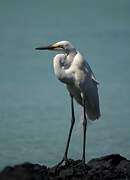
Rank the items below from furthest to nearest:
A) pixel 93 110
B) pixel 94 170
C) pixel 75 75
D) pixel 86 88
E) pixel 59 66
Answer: pixel 93 110
pixel 86 88
pixel 75 75
pixel 59 66
pixel 94 170

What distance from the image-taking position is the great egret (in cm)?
1382

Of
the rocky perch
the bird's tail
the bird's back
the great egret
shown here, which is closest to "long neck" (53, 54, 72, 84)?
the great egret

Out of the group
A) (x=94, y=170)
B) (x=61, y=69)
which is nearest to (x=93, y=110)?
(x=61, y=69)

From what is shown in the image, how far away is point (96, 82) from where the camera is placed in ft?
46.6

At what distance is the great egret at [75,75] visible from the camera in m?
13.8

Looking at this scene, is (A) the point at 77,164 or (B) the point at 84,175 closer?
(B) the point at 84,175

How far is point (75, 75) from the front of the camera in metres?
14.0

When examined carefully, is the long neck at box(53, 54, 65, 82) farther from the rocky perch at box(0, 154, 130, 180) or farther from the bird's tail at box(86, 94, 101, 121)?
the rocky perch at box(0, 154, 130, 180)

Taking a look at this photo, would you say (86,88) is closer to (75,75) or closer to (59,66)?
(75,75)

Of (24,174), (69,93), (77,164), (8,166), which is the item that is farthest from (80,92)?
(24,174)

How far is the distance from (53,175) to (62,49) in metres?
2.51

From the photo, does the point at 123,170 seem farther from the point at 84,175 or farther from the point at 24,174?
the point at 24,174

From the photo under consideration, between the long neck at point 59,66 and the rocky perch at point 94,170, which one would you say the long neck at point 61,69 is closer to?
the long neck at point 59,66

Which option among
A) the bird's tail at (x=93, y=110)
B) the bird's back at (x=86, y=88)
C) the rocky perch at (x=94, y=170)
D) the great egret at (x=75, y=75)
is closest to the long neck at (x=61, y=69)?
the great egret at (x=75, y=75)
